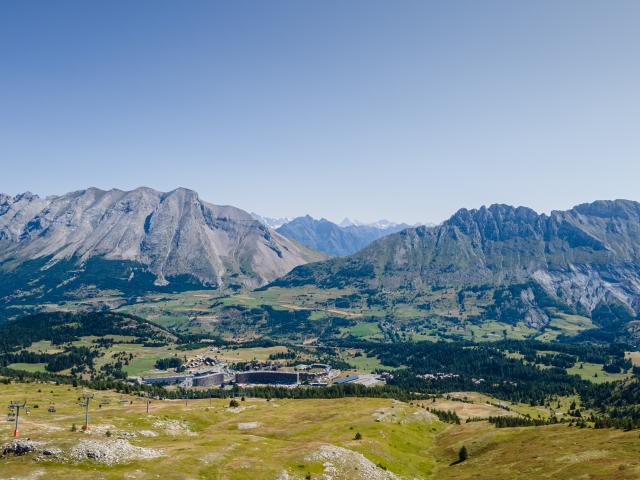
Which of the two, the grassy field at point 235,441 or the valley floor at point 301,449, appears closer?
the valley floor at point 301,449

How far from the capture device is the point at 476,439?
16225 centimetres

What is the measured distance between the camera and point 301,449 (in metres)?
133

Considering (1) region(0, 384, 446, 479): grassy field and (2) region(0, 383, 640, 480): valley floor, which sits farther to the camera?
(1) region(0, 384, 446, 479): grassy field

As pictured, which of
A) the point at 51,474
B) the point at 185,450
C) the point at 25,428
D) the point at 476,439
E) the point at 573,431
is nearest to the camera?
the point at 51,474

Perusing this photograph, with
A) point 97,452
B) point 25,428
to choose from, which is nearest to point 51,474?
point 97,452

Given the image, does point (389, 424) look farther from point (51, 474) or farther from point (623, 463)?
point (51, 474)

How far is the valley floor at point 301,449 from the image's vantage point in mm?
108562

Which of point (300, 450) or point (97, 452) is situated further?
point (300, 450)

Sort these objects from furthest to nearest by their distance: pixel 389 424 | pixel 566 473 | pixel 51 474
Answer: pixel 389 424, pixel 566 473, pixel 51 474

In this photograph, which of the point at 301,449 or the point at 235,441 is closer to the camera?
the point at 301,449

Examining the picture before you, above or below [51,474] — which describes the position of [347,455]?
below

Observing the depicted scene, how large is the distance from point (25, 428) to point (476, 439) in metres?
122

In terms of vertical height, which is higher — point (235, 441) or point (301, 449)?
point (235, 441)

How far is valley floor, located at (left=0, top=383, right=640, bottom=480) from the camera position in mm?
108562
